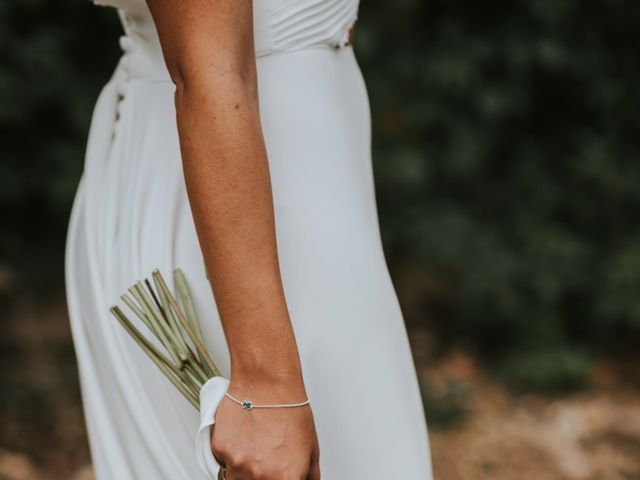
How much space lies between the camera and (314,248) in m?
1.20

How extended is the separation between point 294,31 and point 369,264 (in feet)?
1.13

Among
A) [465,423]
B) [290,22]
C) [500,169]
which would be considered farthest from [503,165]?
[290,22]

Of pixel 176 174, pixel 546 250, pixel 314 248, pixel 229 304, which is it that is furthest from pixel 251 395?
pixel 546 250

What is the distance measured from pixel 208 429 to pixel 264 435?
77mm

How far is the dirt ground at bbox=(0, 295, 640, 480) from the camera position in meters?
3.14

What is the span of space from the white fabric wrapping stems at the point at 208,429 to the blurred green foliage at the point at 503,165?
95.6 inches


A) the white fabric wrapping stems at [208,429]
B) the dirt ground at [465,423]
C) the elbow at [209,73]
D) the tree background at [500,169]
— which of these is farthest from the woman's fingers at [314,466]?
the tree background at [500,169]

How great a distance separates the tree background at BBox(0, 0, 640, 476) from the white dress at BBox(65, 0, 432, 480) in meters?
2.13

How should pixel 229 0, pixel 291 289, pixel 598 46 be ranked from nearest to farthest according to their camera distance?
pixel 229 0 → pixel 291 289 → pixel 598 46

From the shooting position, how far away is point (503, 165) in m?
3.86

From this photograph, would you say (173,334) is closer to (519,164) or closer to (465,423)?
(465,423)

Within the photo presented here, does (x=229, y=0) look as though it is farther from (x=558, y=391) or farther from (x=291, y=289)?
(x=558, y=391)

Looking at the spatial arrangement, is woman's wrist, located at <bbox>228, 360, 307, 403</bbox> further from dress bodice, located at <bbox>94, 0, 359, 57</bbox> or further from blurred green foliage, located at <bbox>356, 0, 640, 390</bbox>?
blurred green foliage, located at <bbox>356, 0, 640, 390</bbox>

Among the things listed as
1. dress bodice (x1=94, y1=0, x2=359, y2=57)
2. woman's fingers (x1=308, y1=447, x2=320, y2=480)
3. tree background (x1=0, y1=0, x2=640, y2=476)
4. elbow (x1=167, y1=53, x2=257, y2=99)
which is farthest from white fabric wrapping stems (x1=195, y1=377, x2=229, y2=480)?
tree background (x1=0, y1=0, x2=640, y2=476)
